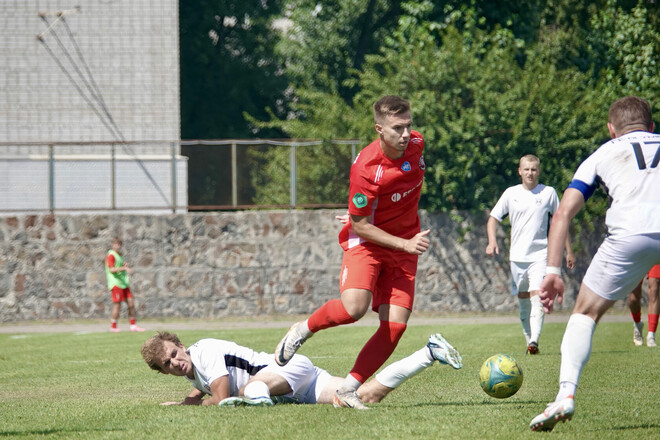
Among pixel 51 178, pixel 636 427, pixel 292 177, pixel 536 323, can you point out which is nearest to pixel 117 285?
pixel 51 178

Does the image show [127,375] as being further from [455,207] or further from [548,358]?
[455,207]

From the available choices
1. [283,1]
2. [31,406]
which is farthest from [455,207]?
[283,1]

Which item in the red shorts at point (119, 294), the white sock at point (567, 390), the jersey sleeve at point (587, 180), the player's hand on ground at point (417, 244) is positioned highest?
the jersey sleeve at point (587, 180)

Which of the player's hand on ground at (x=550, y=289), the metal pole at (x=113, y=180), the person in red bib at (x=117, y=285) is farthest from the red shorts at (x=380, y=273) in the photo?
the metal pole at (x=113, y=180)

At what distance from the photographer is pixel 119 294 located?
1797 centimetres

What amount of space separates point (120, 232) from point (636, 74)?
41.0 feet

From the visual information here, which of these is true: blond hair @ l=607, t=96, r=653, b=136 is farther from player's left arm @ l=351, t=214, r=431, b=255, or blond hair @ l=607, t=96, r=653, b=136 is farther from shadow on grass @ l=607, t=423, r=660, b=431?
shadow on grass @ l=607, t=423, r=660, b=431

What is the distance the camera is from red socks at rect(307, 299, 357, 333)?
6.79 m

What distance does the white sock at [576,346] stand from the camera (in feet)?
18.2

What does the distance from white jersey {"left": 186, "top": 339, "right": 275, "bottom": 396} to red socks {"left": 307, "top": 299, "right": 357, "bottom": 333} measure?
0.67 meters

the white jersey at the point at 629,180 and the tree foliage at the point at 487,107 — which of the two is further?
the tree foliage at the point at 487,107

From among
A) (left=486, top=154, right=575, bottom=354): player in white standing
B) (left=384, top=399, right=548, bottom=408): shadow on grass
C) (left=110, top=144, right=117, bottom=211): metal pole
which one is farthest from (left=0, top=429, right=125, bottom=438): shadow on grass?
(left=110, top=144, right=117, bottom=211): metal pole

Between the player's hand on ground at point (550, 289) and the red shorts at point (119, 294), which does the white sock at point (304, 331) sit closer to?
the player's hand on ground at point (550, 289)

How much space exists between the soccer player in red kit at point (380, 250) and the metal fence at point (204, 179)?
13943 mm
